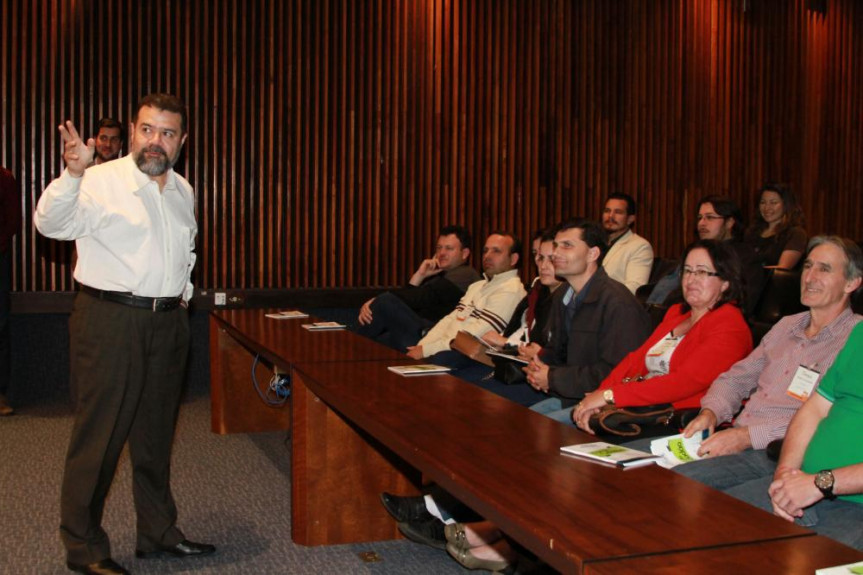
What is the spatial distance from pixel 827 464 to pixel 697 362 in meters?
0.86

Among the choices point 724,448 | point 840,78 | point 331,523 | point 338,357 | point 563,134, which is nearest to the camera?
point 724,448

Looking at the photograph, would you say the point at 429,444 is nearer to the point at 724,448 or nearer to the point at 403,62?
the point at 724,448

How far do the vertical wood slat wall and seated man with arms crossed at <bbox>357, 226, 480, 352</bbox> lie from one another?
108 centimetres

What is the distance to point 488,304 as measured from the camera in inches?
205

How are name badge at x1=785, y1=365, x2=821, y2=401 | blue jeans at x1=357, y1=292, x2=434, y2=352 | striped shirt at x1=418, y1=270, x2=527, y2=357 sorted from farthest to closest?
blue jeans at x1=357, y1=292, x2=434, y2=352
striped shirt at x1=418, y1=270, x2=527, y2=357
name badge at x1=785, y1=365, x2=821, y2=401

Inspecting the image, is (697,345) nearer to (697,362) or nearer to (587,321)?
(697,362)

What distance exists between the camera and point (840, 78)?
27.9 ft

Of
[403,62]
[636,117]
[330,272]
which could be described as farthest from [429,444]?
[636,117]

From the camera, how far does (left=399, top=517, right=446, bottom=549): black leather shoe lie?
3252 mm

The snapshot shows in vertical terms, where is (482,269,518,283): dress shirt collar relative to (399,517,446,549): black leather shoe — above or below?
above

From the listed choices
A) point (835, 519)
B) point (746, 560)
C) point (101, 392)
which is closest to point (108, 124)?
point (101, 392)

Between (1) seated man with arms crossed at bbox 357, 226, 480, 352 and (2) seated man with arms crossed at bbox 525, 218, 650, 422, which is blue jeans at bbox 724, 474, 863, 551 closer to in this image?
(2) seated man with arms crossed at bbox 525, 218, 650, 422

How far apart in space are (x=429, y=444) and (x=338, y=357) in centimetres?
151

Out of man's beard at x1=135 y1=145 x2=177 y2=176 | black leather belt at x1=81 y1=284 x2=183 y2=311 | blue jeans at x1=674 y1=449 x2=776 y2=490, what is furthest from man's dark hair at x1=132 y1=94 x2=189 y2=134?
blue jeans at x1=674 y1=449 x2=776 y2=490
